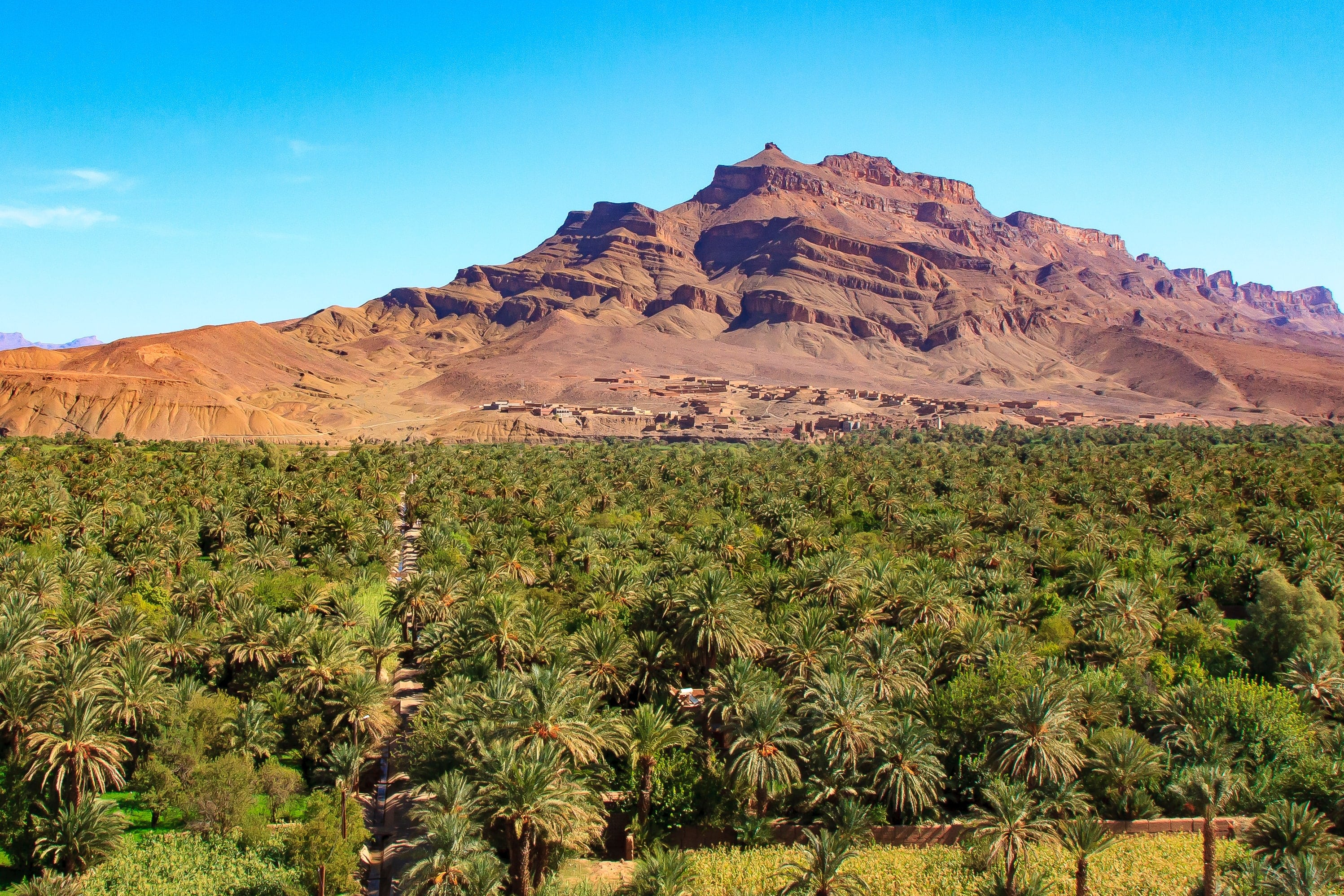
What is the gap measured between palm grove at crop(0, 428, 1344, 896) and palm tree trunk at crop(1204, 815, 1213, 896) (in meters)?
0.13

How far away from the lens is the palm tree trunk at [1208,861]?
21.3 meters

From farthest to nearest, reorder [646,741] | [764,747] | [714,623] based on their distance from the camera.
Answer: [714,623] → [646,741] → [764,747]

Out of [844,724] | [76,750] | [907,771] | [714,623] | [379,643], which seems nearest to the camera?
[76,750]

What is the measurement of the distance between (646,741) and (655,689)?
5.17 m

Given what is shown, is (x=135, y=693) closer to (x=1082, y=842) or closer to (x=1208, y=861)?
(x=1082, y=842)

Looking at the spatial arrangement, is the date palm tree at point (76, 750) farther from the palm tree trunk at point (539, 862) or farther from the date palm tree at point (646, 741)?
the date palm tree at point (646, 741)

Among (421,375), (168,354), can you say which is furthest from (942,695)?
(421,375)

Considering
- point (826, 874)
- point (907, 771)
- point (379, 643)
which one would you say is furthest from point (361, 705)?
point (907, 771)

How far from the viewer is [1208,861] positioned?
21.4m

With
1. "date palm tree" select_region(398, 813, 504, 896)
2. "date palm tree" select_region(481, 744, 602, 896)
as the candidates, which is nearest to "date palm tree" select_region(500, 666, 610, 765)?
"date palm tree" select_region(481, 744, 602, 896)

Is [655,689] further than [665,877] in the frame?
Yes

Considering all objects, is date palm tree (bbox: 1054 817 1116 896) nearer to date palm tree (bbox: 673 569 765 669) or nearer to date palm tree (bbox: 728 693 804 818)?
date palm tree (bbox: 728 693 804 818)

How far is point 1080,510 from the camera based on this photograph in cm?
6200

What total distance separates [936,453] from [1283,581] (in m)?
58.3
